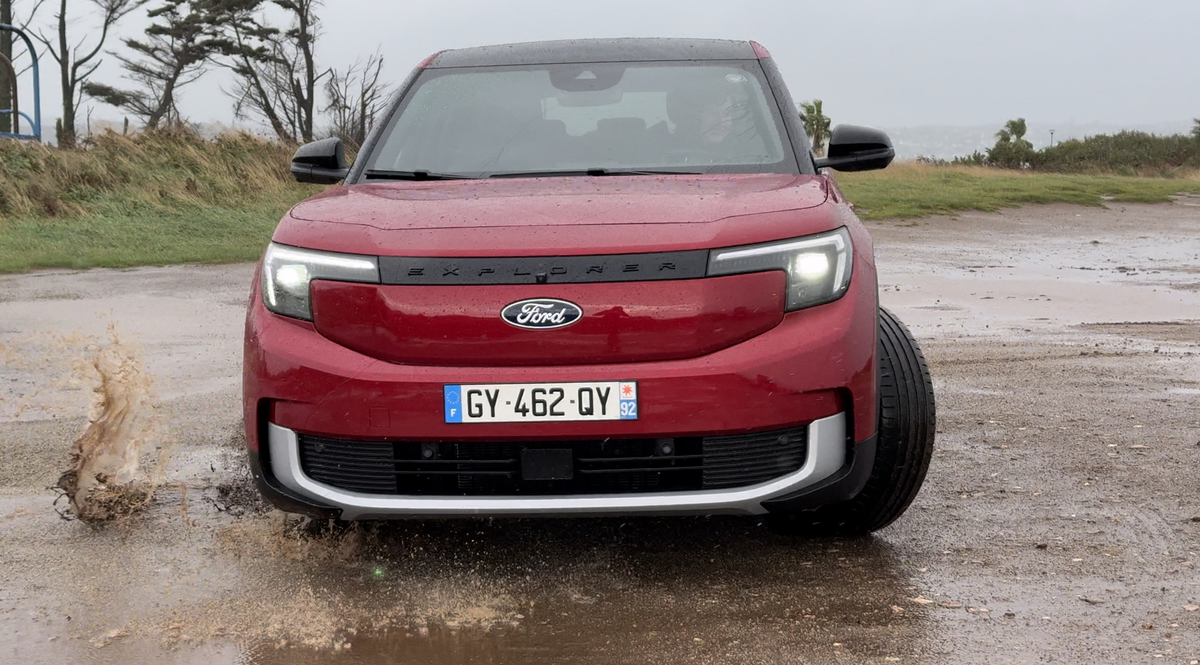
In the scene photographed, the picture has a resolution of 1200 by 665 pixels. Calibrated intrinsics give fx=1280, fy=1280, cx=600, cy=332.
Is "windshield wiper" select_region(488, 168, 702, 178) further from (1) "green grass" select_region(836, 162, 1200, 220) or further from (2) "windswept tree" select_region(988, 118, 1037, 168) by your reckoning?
(2) "windswept tree" select_region(988, 118, 1037, 168)

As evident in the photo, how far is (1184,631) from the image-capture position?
2893 mm

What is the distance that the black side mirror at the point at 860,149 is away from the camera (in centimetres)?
430

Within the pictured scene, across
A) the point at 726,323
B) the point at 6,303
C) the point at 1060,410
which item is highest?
the point at 726,323

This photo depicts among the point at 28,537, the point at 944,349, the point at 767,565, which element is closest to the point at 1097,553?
the point at 767,565

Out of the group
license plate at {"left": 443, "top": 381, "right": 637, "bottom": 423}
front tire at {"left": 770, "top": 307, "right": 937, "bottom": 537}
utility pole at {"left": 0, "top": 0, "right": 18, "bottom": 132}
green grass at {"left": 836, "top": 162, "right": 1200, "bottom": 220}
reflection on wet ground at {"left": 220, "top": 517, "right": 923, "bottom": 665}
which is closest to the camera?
reflection on wet ground at {"left": 220, "top": 517, "right": 923, "bottom": 665}

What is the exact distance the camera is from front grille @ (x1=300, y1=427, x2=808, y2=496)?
10.1 feet

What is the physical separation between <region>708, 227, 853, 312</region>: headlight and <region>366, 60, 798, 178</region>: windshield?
833 millimetres

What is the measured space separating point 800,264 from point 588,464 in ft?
2.31

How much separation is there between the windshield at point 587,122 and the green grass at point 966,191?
16.3 m

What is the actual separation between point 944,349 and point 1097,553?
4.09 meters

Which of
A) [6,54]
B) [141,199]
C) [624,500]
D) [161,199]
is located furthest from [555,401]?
[6,54]

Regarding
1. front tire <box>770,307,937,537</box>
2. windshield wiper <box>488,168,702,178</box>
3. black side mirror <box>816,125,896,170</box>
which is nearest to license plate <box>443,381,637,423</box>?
front tire <box>770,307,937,537</box>

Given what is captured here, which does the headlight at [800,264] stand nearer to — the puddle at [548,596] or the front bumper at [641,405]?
the front bumper at [641,405]

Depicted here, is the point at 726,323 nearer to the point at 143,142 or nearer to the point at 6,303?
the point at 6,303
